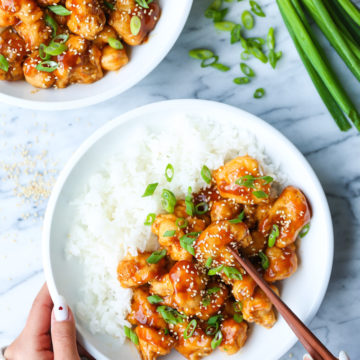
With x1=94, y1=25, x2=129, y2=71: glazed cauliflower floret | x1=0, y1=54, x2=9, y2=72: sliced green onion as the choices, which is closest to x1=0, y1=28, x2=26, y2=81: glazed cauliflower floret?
x1=0, y1=54, x2=9, y2=72: sliced green onion

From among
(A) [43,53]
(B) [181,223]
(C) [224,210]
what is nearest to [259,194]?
(C) [224,210]

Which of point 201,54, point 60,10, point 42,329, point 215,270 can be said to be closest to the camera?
point 215,270

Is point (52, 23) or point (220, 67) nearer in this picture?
point (52, 23)

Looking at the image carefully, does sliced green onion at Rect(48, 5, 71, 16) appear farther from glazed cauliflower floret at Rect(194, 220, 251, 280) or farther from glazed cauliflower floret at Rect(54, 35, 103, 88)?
glazed cauliflower floret at Rect(194, 220, 251, 280)

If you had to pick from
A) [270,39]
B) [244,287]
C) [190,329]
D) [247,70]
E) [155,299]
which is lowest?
[190,329]

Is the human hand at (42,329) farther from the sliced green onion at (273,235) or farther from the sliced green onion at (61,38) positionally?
the sliced green onion at (61,38)

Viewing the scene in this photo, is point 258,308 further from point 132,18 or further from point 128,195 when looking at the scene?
point 132,18
